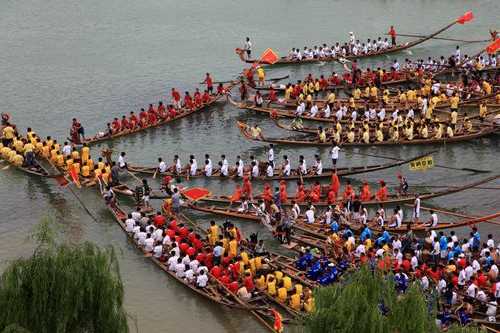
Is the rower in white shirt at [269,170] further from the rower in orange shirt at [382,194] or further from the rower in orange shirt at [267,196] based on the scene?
the rower in orange shirt at [382,194]

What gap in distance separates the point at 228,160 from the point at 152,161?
2.62 m

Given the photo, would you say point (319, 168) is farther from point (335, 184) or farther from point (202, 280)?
point (202, 280)

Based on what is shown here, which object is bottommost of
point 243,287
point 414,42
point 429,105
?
point 243,287

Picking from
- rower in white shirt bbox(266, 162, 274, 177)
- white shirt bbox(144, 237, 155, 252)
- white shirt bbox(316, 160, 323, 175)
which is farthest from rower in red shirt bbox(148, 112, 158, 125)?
white shirt bbox(144, 237, 155, 252)

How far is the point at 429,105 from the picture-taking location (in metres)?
27.2

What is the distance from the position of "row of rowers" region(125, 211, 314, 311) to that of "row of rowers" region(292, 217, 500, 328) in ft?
3.35

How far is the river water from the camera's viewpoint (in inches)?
805

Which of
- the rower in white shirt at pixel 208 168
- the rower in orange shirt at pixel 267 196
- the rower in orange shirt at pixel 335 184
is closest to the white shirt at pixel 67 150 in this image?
A: the rower in white shirt at pixel 208 168

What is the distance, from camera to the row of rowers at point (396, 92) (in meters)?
28.2

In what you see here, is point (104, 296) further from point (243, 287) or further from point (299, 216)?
point (299, 216)

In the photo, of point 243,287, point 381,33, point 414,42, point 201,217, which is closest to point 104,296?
point 243,287

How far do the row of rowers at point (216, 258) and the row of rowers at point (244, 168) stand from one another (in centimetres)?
364

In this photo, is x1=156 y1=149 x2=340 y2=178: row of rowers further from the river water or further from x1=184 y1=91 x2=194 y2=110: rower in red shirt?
x1=184 y1=91 x2=194 y2=110: rower in red shirt

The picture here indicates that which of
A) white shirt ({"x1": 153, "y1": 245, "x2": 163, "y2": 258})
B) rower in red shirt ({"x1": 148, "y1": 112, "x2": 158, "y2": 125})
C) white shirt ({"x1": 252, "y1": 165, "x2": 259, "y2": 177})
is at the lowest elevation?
white shirt ({"x1": 153, "y1": 245, "x2": 163, "y2": 258})
